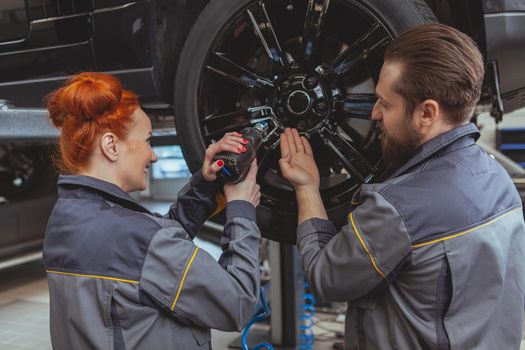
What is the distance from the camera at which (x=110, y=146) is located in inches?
44.1

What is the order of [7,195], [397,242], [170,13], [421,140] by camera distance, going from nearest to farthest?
[397,242]
[421,140]
[170,13]
[7,195]

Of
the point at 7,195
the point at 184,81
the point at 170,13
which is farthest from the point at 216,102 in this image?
the point at 7,195

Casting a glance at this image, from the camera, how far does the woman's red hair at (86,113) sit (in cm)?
108

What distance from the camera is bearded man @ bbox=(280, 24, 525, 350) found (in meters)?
1.01

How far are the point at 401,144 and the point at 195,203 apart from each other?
1.94 feet

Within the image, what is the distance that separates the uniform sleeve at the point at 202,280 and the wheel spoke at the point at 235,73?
18.8 inches

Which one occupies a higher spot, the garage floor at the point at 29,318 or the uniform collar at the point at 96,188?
the uniform collar at the point at 96,188

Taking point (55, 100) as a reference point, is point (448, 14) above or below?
above

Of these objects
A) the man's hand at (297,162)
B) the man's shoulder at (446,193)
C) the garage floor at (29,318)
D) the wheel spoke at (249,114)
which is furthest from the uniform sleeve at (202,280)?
the garage floor at (29,318)

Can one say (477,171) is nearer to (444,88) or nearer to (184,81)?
(444,88)

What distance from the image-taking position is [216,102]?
1.62m

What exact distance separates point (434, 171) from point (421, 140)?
0.09 metres

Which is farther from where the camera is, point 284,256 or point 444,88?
point 284,256

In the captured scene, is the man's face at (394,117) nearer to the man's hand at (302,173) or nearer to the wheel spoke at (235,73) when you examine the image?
the man's hand at (302,173)
